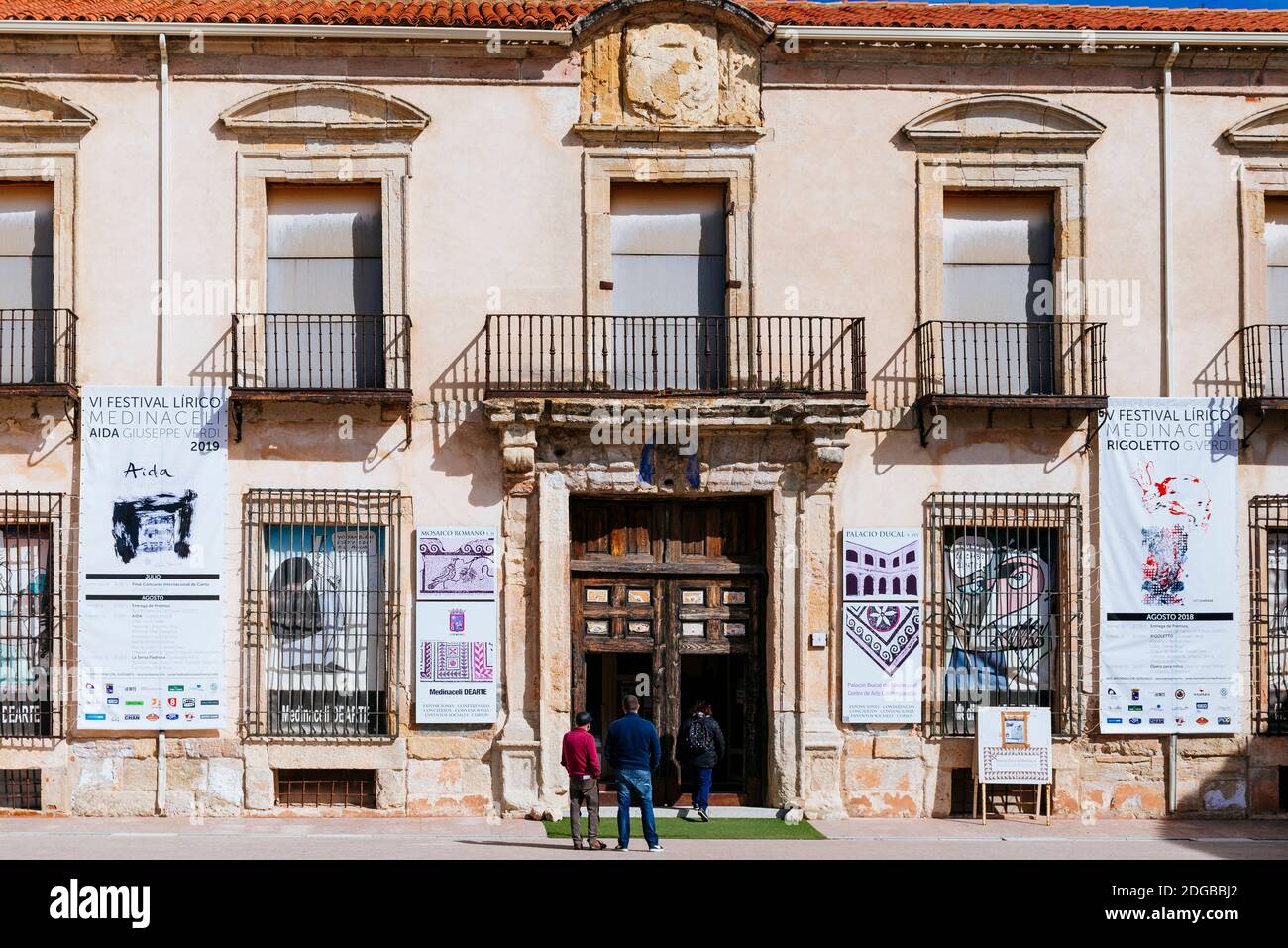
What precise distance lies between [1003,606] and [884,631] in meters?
1.23

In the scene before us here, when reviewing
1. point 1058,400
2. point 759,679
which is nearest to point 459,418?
point 759,679

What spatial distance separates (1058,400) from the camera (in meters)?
15.5

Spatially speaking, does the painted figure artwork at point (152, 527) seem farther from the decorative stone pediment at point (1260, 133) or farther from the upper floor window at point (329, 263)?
the decorative stone pediment at point (1260, 133)

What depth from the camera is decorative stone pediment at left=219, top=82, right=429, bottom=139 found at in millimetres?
15617

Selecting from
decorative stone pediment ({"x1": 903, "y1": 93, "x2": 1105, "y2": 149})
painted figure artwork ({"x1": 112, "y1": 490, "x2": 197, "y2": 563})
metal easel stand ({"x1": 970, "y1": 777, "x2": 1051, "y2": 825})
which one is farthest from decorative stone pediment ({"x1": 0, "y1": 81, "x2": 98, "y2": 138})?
metal easel stand ({"x1": 970, "y1": 777, "x2": 1051, "y2": 825})

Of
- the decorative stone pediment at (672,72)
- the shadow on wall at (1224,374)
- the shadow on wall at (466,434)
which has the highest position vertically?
the decorative stone pediment at (672,72)

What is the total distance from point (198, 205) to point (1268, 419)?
34.5 ft

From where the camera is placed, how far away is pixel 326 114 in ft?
51.4

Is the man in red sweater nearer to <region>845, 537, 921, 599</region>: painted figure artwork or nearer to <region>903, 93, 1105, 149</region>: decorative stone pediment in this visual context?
<region>845, 537, 921, 599</region>: painted figure artwork

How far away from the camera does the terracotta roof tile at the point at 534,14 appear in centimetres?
1560

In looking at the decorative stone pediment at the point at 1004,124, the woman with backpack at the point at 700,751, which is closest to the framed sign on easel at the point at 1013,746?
the woman with backpack at the point at 700,751

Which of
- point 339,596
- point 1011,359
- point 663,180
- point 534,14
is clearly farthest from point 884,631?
point 534,14

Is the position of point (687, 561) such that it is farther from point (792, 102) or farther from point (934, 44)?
point (934, 44)

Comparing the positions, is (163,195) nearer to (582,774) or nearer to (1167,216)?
(582,774)
